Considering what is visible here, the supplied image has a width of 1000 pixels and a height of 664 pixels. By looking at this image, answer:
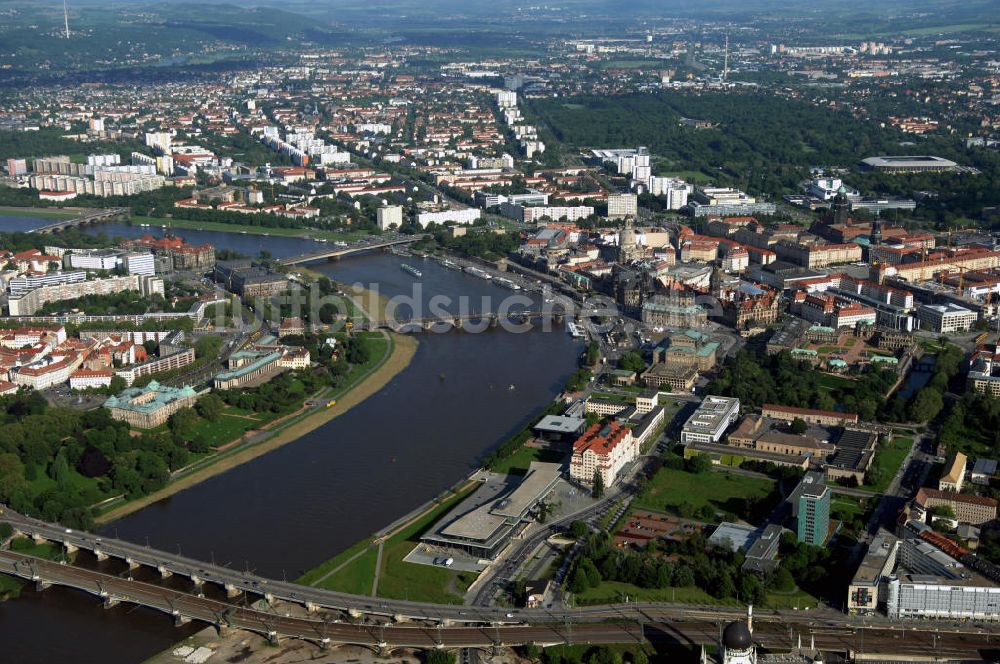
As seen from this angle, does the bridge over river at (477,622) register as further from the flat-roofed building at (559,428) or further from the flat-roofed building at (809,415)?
the flat-roofed building at (809,415)

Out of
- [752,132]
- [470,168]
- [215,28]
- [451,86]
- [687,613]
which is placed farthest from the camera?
[215,28]

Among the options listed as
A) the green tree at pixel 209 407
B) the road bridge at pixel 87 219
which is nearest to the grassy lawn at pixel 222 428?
the green tree at pixel 209 407

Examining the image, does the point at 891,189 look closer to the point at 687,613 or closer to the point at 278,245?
the point at 278,245

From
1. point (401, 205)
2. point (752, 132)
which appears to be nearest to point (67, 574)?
point (401, 205)

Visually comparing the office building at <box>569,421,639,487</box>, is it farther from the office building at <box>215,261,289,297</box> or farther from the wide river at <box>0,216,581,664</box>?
the office building at <box>215,261,289,297</box>

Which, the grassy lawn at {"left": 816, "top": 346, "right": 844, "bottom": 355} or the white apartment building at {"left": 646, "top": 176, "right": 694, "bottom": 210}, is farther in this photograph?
the white apartment building at {"left": 646, "top": 176, "right": 694, "bottom": 210}

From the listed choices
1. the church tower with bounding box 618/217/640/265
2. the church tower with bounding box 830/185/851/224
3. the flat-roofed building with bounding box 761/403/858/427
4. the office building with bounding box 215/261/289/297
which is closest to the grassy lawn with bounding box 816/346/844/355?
the flat-roofed building with bounding box 761/403/858/427
